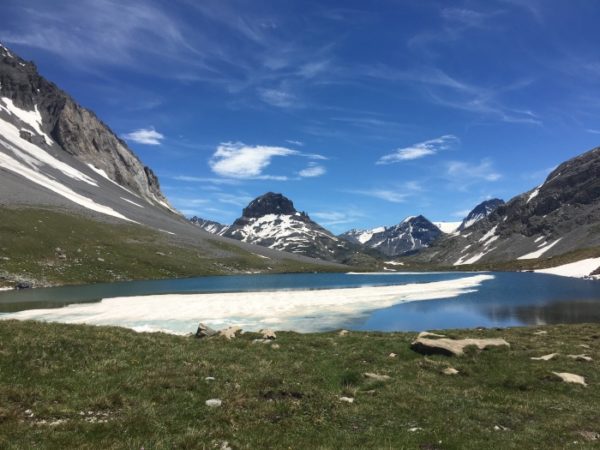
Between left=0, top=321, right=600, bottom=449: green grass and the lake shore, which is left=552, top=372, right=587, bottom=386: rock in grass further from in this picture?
the lake shore

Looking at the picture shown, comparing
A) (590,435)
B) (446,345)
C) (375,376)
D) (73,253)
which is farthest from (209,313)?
(73,253)

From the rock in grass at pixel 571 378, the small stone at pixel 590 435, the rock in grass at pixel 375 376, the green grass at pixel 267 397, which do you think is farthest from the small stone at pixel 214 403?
the rock in grass at pixel 571 378

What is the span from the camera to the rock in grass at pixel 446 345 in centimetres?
2791

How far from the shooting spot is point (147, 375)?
19125 millimetres

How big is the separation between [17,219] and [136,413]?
6472 inches

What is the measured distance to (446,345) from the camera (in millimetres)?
28375

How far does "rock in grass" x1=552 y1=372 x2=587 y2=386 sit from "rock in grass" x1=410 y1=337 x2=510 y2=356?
568 centimetres

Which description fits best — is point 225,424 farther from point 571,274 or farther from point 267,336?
point 571,274

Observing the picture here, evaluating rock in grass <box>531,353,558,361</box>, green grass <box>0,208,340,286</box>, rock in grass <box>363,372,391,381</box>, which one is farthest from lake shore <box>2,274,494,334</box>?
green grass <box>0,208,340,286</box>

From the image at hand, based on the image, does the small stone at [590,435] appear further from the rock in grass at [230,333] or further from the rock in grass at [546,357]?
the rock in grass at [230,333]

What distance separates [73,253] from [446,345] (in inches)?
5766

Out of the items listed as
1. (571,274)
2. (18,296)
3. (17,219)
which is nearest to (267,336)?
(18,296)

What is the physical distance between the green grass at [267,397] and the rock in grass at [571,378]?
2.10ft

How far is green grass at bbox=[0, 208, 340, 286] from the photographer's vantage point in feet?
403
